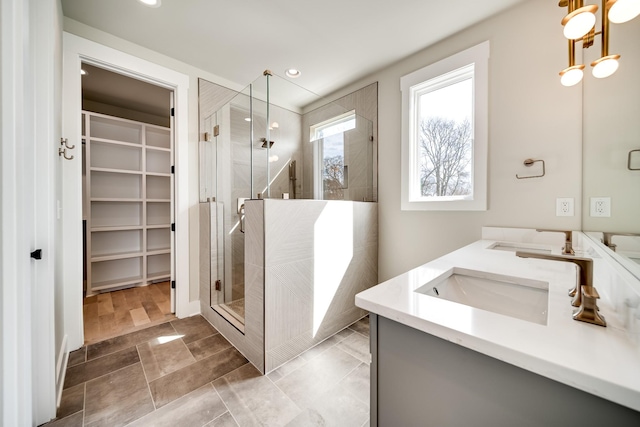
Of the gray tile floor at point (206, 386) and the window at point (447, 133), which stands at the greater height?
the window at point (447, 133)

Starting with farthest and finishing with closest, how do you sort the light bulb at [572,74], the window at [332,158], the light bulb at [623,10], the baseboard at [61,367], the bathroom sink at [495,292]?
1. the window at [332,158]
2. the baseboard at [61,367]
3. the light bulb at [572,74]
4. the bathroom sink at [495,292]
5. the light bulb at [623,10]

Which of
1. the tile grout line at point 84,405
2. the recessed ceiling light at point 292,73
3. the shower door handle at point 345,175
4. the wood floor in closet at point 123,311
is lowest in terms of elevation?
the tile grout line at point 84,405

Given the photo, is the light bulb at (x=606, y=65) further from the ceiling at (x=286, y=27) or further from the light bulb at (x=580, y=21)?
the ceiling at (x=286, y=27)

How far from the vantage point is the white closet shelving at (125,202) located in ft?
10.4

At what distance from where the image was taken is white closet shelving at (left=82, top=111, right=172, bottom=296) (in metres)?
3.16

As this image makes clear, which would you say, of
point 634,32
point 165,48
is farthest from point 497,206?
point 165,48

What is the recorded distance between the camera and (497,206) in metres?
1.83

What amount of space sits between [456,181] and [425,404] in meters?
1.91

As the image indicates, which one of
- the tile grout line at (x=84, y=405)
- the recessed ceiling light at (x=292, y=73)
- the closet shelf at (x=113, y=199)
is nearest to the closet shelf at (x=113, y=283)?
the closet shelf at (x=113, y=199)

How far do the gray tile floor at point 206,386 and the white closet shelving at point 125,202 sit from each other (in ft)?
5.79

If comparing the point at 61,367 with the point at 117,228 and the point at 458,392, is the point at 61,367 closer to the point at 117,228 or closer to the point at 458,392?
the point at 117,228

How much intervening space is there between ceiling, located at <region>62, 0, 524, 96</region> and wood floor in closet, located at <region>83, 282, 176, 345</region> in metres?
2.65

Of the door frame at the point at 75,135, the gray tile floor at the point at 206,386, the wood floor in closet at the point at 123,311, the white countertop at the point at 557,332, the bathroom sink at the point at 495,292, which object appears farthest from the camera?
the wood floor in closet at the point at 123,311

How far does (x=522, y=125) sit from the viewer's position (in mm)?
1707
